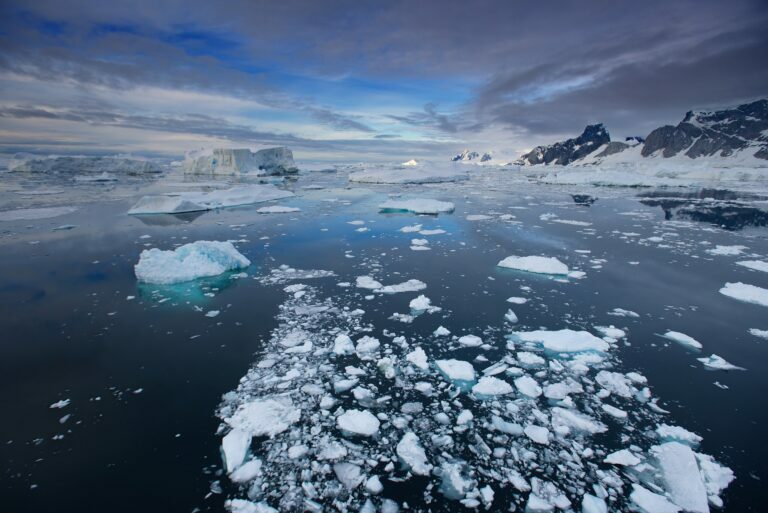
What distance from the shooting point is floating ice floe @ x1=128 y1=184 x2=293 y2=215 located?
12047 millimetres

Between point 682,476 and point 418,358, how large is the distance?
2.01m

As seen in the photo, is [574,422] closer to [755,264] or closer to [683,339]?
[683,339]

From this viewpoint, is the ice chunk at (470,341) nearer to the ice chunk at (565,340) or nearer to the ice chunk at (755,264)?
the ice chunk at (565,340)

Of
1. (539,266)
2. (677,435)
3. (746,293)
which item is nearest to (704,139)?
(746,293)

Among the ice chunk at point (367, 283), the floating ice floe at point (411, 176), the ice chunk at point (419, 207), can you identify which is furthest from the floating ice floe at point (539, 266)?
the floating ice floe at point (411, 176)

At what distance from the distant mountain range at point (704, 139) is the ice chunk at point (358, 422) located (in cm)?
11898

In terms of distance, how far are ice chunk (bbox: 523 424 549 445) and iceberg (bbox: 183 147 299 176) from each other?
35.5 m

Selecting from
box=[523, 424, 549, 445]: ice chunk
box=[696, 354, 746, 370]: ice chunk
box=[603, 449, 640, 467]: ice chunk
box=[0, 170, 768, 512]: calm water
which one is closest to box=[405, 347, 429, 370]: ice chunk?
box=[0, 170, 768, 512]: calm water

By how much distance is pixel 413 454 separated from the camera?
2.34 meters

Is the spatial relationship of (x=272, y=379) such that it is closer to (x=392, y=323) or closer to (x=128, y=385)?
(x=128, y=385)

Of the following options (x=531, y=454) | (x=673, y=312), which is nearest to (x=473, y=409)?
→ (x=531, y=454)

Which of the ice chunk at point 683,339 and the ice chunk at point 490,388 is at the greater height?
the ice chunk at point 683,339

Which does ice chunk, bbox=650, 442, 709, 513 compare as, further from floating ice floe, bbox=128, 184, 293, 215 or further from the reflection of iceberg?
floating ice floe, bbox=128, 184, 293, 215

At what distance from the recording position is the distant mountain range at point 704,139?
3671 inches
